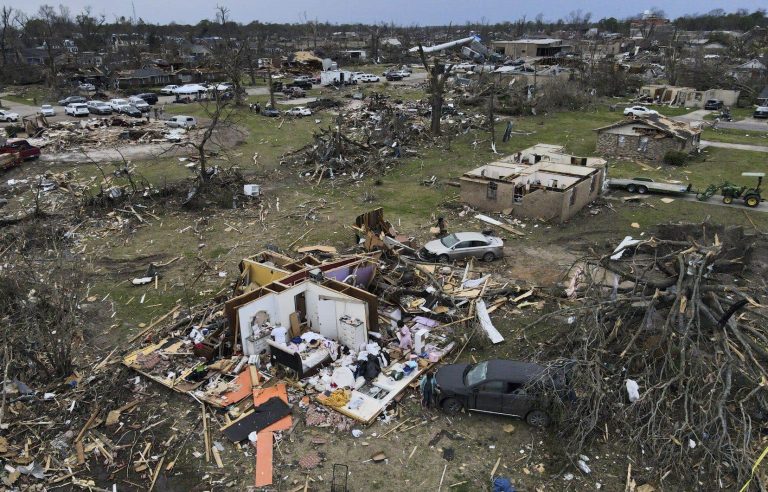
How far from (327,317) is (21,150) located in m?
27.5

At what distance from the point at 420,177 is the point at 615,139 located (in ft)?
43.7

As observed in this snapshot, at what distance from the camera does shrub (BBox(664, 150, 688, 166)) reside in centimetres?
2977

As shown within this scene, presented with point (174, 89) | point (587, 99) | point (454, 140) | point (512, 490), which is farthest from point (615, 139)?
point (174, 89)

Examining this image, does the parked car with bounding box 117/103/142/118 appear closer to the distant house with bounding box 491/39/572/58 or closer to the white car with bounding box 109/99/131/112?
the white car with bounding box 109/99/131/112

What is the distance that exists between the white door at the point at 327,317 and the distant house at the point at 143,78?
61380 millimetres

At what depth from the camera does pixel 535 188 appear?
22.3 metres

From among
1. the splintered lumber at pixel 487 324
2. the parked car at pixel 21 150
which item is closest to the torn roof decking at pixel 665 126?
the splintered lumber at pixel 487 324

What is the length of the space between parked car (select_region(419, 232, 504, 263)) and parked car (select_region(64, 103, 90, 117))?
41.1 meters

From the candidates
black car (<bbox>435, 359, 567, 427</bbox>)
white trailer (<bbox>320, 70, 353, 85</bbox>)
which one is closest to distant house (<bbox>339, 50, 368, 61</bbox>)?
white trailer (<bbox>320, 70, 353, 85</bbox>)

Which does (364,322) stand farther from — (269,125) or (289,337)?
(269,125)

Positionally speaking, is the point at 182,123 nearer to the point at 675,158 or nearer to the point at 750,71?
the point at 675,158

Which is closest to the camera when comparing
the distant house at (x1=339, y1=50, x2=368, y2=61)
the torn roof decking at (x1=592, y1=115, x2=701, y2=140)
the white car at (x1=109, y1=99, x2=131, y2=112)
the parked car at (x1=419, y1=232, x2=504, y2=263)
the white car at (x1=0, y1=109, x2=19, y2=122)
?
the parked car at (x1=419, y1=232, x2=504, y2=263)

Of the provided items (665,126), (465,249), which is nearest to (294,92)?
(665,126)

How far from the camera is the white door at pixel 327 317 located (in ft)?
43.6
